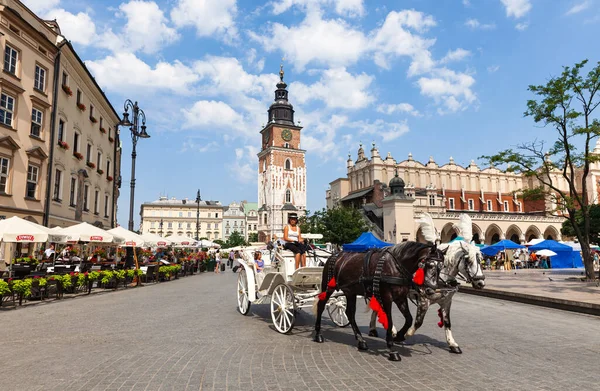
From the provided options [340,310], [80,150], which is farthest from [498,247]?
[80,150]

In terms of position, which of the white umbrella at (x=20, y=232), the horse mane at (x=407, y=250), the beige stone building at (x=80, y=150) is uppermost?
the beige stone building at (x=80, y=150)

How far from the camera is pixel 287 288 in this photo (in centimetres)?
750

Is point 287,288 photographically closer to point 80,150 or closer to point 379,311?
point 379,311

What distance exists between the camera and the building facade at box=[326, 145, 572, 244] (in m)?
51.9

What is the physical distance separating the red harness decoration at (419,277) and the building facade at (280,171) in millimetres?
77458

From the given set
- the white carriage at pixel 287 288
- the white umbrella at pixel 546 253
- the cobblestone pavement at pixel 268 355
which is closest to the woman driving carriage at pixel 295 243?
the white carriage at pixel 287 288

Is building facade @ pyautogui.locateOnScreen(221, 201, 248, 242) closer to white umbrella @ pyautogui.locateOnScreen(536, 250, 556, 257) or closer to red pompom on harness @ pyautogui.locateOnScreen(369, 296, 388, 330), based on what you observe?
white umbrella @ pyautogui.locateOnScreen(536, 250, 556, 257)

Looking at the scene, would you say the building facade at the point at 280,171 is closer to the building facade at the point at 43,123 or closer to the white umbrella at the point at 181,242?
the white umbrella at the point at 181,242

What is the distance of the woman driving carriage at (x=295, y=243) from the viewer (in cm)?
789

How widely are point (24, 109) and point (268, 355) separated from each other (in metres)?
20.6

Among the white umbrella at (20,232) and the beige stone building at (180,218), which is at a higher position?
the beige stone building at (180,218)

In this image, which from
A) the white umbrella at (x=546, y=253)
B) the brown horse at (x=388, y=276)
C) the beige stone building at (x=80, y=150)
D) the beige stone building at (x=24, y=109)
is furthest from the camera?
the white umbrella at (x=546, y=253)

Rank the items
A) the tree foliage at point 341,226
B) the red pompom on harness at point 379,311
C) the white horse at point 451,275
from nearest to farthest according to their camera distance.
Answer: the red pompom on harness at point 379,311 < the white horse at point 451,275 < the tree foliage at point 341,226

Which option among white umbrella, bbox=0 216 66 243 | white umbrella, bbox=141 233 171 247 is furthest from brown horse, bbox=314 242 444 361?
white umbrella, bbox=141 233 171 247
